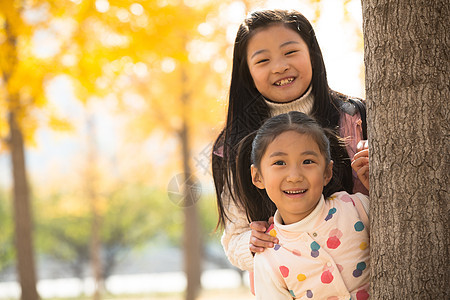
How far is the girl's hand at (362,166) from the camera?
83.1 inches

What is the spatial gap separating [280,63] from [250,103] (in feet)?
1.04

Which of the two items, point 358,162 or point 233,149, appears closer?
point 358,162

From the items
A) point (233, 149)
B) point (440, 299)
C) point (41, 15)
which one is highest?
point (41, 15)

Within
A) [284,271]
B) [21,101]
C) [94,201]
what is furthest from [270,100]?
[94,201]

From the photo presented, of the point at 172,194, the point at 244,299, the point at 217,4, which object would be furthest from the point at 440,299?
the point at 244,299

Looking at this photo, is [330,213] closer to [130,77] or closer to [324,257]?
[324,257]

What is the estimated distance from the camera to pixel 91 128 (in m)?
14.5

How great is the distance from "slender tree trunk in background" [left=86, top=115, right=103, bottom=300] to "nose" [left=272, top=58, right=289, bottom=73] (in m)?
10.2

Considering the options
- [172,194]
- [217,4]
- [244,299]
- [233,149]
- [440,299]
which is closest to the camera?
[440,299]

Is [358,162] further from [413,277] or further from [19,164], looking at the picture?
[19,164]

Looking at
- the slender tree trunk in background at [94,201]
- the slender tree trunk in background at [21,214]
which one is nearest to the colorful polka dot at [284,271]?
the slender tree trunk in background at [21,214]

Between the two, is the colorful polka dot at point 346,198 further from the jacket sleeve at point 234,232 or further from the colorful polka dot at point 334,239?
the jacket sleeve at point 234,232

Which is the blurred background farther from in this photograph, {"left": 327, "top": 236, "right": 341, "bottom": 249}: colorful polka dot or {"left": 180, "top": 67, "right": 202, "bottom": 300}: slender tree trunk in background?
{"left": 327, "top": 236, "right": 341, "bottom": 249}: colorful polka dot

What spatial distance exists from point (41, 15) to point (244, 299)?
238 inches
